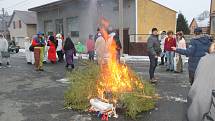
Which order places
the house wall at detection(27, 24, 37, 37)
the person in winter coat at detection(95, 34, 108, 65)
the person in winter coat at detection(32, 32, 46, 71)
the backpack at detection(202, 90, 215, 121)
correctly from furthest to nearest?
the house wall at detection(27, 24, 37, 37) < the person in winter coat at detection(32, 32, 46, 71) < the person in winter coat at detection(95, 34, 108, 65) < the backpack at detection(202, 90, 215, 121)

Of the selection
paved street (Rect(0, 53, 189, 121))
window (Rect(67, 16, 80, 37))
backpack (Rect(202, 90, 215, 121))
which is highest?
window (Rect(67, 16, 80, 37))

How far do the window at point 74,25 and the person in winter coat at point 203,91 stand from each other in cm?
2512

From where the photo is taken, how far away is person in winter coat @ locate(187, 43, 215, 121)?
2.09 m

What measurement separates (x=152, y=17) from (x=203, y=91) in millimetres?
22336

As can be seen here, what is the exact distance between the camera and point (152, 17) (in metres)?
23.9

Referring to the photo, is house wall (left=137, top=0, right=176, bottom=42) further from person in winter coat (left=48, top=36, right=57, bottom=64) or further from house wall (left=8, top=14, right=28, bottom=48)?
house wall (left=8, top=14, right=28, bottom=48)

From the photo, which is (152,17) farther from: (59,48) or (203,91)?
(203,91)

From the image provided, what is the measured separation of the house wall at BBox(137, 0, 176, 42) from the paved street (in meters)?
11.8

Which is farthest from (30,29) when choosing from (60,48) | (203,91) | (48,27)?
(203,91)

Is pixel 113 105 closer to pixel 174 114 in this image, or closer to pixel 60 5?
pixel 174 114

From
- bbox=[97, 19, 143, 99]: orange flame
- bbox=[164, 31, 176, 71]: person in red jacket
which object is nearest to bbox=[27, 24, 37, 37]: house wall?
bbox=[164, 31, 176, 71]: person in red jacket

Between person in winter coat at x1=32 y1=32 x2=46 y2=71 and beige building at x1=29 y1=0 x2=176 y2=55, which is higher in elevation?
beige building at x1=29 y1=0 x2=176 y2=55

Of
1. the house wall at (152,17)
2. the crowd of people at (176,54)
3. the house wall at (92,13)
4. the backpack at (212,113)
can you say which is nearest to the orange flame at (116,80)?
the crowd of people at (176,54)

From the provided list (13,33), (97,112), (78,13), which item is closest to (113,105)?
(97,112)
